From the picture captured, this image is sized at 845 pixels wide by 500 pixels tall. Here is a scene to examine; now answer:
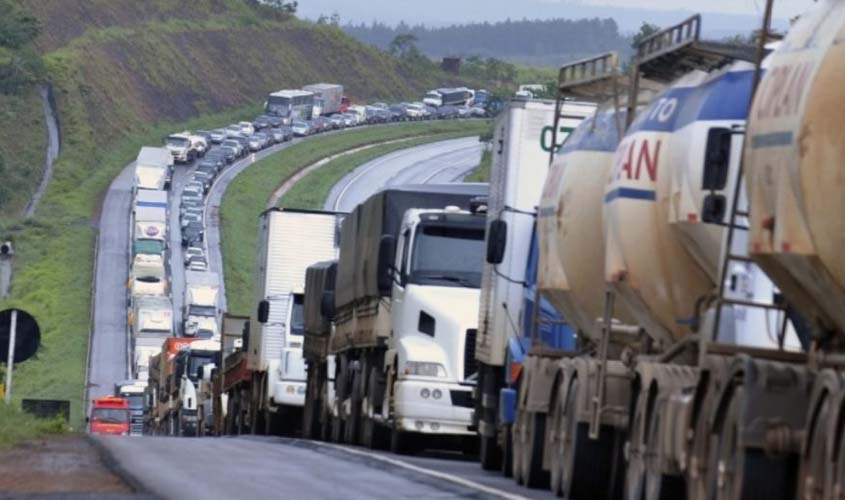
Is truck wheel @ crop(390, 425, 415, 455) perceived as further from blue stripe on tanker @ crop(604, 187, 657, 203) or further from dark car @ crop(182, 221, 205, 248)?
dark car @ crop(182, 221, 205, 248)

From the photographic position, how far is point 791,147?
12211 mm

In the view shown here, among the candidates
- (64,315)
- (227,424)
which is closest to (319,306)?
(227,424)

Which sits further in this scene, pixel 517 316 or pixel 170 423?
pixel 170 423

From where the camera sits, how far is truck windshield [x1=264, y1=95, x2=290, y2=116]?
494ft

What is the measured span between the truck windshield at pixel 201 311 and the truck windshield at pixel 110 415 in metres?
27.2

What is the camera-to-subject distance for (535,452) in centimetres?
2017

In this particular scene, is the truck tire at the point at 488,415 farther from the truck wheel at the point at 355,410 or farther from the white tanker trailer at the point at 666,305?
the truck wheel at the point at 355,410

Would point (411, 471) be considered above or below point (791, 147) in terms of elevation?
below

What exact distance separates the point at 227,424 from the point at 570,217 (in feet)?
92.0

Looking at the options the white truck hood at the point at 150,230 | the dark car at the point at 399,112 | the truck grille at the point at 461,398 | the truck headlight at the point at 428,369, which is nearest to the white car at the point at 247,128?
the dark car at the point at 399,112

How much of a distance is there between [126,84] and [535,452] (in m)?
130

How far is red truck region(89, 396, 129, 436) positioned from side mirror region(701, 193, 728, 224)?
43595mm

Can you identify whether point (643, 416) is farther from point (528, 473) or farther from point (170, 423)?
point (170, 423)

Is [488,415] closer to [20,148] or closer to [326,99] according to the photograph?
[20,148]
